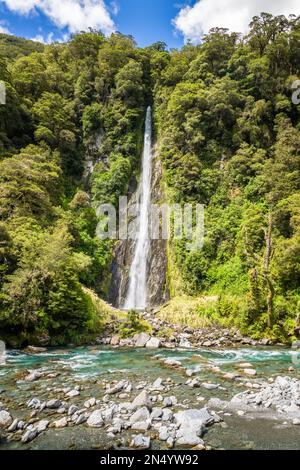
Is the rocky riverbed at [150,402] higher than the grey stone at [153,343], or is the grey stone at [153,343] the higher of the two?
the rocky riverbed at [150,402]

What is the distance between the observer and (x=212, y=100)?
33.6 meters

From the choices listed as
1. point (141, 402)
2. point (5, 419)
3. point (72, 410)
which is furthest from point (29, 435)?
point (141, 402)

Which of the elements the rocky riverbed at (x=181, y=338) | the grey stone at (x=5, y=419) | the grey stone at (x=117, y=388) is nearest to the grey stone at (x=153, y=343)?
the rocky riverbed at (x=181, y=338)

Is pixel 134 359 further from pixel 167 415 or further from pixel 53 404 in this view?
pixel 167 415

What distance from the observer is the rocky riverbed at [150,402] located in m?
7.23

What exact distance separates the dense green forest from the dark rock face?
2.58ft

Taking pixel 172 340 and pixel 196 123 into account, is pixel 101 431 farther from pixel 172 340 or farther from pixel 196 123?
pixel 196 123

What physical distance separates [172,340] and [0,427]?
11492 mm

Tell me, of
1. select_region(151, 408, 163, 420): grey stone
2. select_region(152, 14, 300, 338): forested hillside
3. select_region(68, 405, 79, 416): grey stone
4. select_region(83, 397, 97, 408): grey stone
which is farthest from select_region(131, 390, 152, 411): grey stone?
select_region(152, 14, 300, 338): forested hillside

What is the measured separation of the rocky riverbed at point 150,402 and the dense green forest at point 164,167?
4.43 meters

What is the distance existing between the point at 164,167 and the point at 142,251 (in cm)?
944

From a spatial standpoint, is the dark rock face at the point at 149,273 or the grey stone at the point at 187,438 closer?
the grey stone at the point at 187,438

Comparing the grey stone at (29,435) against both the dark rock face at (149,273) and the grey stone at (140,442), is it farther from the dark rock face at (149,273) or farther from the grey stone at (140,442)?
the dark rock face at (149,273)

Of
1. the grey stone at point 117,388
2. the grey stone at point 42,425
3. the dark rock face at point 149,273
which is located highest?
the dark rock face at point 149,273
